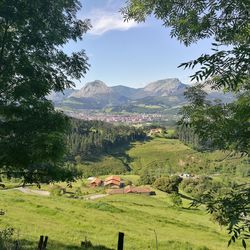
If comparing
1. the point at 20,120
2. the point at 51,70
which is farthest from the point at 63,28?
the point at 20,120

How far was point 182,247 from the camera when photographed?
34250 millimetres

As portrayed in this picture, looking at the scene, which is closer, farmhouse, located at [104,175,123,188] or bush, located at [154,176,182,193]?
bush, located at [154,176,182,193]

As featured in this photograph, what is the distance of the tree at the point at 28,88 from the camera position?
50.5 feet

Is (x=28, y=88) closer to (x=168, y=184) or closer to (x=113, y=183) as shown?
(x=168, y=184)

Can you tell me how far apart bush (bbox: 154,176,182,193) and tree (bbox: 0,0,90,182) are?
126m

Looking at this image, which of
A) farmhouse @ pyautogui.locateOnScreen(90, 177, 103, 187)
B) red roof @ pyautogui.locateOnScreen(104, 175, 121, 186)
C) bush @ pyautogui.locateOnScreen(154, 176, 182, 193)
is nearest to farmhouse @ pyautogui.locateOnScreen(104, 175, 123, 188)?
red roof @ pyautogui.locateOnScreen(104, 175, 121, 186)

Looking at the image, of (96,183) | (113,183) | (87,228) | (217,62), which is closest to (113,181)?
(113,183)

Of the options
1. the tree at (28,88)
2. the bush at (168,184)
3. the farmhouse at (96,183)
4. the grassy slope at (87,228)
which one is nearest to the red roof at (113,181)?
the farmhouse at (96,183)

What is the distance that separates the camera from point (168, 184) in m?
142

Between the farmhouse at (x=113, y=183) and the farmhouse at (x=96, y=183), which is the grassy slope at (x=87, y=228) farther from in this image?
the farmhouse at (x=96, y=183)

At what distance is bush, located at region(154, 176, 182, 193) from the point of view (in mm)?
140000

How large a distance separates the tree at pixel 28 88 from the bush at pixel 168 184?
126044mm

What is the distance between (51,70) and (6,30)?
2827 mm

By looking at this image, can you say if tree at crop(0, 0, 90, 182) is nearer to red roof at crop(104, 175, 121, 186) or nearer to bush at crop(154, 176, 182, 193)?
bush at crop(154, 176, 182, 193)
